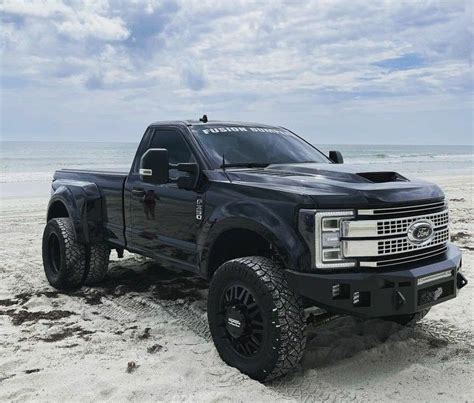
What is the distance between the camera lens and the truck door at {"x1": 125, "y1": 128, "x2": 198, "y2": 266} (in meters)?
4.46

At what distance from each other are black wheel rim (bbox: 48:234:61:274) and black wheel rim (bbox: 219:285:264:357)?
10.3 ft

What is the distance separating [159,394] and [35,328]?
6.02 ft

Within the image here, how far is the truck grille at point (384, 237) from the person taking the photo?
336 cm

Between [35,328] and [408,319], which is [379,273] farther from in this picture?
[35,328]

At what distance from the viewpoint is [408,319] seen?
4.63 meters

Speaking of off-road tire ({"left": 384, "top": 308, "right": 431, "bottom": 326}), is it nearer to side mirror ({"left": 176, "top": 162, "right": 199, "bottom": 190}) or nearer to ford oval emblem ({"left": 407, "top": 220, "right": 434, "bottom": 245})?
ford oval emblem ({"left": 407, "top": 220, "right": 434, "bottom": 245})

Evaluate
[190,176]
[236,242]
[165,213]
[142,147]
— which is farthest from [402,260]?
[142,147]

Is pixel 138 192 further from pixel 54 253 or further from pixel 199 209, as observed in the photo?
pixel 54 253

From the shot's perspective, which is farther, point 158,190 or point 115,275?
point 115,275

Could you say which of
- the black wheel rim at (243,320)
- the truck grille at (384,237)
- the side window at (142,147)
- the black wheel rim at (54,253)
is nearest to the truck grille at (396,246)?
the truck grille at (384,237)

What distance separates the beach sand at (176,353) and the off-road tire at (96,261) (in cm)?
17

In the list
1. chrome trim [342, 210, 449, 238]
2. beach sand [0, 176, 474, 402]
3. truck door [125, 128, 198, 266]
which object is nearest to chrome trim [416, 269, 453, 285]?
chrome trim [342, 210, 449, 238]

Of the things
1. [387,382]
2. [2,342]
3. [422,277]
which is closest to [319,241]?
[422,277]

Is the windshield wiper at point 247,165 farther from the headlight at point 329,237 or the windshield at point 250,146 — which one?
the headlight at point 329,237
